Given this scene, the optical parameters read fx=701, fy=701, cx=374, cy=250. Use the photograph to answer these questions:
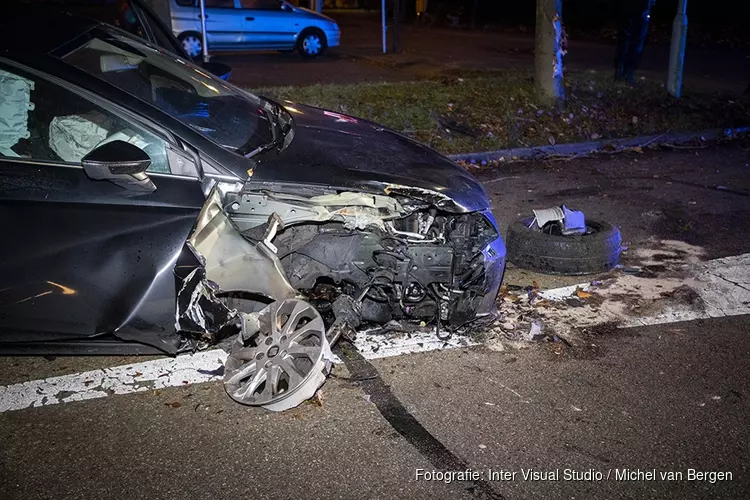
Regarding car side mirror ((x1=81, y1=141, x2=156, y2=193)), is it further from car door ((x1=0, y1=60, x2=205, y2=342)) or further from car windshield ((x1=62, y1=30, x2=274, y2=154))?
car windshield ((x1=62, y1=30, x2=274, y2=154))

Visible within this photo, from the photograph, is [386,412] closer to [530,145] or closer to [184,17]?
[530,145]

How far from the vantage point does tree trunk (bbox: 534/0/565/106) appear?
966 cm

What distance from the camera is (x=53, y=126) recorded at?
3646 mm

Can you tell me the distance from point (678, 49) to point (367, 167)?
28.1ft

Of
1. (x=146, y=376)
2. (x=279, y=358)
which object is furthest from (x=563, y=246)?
(x=146, y=376)

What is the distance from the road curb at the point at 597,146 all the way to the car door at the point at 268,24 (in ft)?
29.4

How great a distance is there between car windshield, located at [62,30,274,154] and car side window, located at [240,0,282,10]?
11.7m

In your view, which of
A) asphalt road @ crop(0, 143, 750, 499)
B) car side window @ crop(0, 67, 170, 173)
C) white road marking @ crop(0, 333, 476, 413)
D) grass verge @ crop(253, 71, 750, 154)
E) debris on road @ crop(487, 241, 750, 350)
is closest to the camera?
asphalt road @ crop(0, 143, 750, 499)

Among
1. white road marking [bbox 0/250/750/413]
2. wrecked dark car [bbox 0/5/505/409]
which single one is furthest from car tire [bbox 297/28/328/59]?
wrecked dark car [bbox 0/5/505/409]

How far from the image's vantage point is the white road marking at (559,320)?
151 inches

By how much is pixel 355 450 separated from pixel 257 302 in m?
1.04

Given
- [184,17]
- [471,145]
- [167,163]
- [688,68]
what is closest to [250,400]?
[167,163]

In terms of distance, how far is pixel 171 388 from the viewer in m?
3.84

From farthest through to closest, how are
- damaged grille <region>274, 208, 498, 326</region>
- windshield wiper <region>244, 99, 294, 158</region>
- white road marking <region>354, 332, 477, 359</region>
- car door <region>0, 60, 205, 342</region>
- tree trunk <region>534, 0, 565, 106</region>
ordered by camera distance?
tree trunk <region>534, 0, 565, 106</region> → white road marking <region>354, 332, 477, 359</region> → windshield wiper <region>244, 99, 294, 158</region> → damaged grille <region>274, 208, 498, 326</region> → car door <region>0, 60, 205, 342</region>
